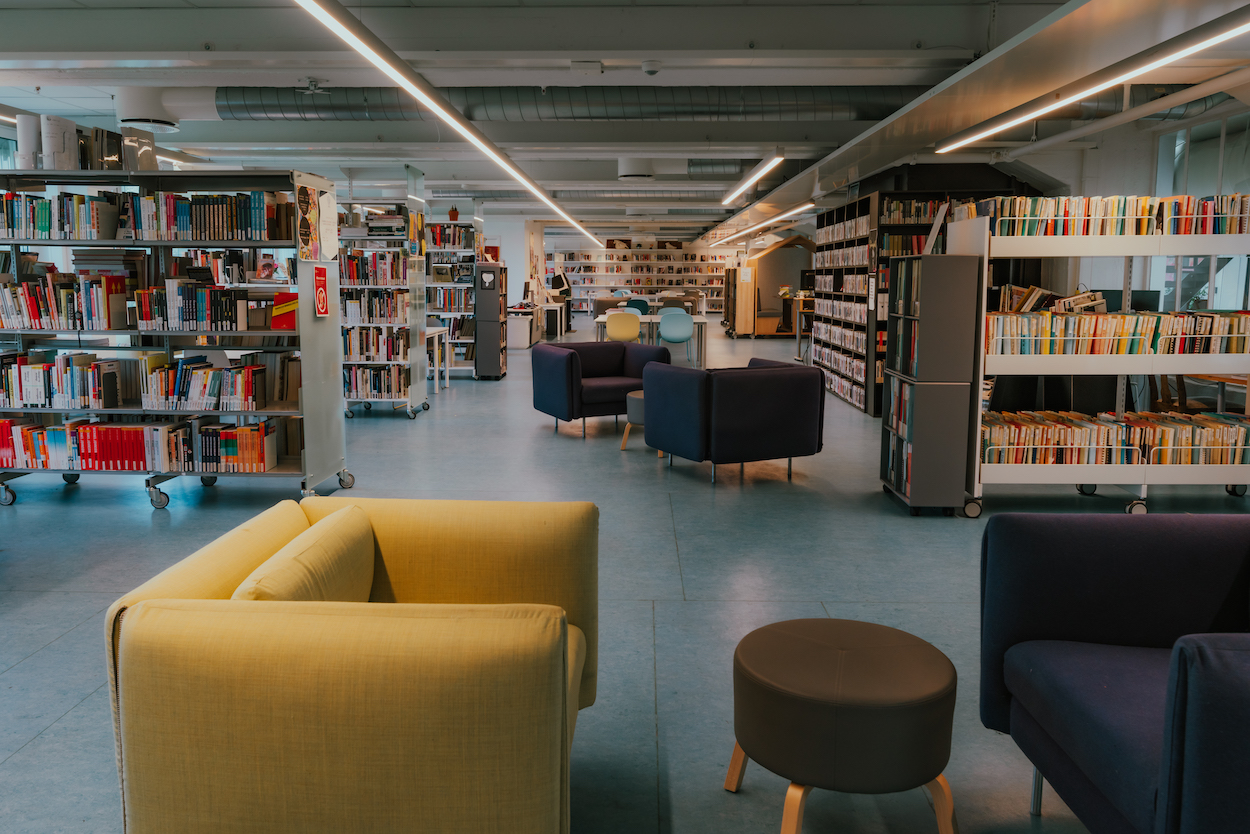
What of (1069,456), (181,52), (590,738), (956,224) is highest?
(181,52)

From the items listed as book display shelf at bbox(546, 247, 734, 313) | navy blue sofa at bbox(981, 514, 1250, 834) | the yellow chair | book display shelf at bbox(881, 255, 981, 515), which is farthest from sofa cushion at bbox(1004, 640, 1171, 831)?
book display shelf at bbox(546, 247, 734, 313)

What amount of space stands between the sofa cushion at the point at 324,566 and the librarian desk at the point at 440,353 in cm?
875

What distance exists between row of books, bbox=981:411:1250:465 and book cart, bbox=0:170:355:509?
454 centimetres

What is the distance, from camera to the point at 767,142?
405 inches

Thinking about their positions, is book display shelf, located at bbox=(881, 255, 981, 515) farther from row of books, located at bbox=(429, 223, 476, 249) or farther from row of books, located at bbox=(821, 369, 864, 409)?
row of books, located at bbox=(429, 223, 476, 249)

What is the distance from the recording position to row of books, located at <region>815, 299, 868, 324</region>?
427 inches

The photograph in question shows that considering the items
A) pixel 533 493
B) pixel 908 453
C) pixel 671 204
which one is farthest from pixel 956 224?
pixel 671 204

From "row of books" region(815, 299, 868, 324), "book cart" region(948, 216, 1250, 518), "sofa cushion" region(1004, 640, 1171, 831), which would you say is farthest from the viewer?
"row of books" region(815, 299, 868, 324)

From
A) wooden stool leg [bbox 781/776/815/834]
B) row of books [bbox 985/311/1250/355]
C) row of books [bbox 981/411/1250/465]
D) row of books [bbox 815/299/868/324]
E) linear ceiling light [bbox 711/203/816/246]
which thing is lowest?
wooden stool leg [bbox 781/776/815/834]

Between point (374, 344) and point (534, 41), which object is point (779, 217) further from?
point (534, 41)

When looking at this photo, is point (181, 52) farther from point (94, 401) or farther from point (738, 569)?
point (738, 569)

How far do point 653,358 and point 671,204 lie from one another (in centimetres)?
999

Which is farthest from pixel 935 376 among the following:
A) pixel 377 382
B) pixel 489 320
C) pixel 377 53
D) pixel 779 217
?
pixel 779 217

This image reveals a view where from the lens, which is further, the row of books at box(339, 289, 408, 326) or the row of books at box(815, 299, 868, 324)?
the row of books at box(815, 299, 868, 324)
